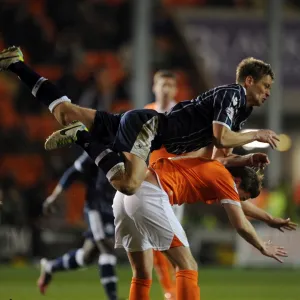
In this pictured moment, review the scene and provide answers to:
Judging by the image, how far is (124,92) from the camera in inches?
862

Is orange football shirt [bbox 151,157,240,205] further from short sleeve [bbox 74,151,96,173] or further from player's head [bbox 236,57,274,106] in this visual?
short sleeve [bbox 74,151,96,173]

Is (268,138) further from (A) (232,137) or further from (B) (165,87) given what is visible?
(B) (165,87)

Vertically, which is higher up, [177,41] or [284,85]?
[177,41]

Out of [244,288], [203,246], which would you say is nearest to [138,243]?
[244,288]

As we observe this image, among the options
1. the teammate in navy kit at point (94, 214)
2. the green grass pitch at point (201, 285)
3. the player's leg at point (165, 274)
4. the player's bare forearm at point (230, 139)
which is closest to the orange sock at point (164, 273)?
the player's leg at point (165, 274)

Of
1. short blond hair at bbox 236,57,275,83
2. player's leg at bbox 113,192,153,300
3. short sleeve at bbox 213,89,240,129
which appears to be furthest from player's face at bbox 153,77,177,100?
player's leg at bbox 113,192,153,300

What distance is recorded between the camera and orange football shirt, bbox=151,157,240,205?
6.44 metres

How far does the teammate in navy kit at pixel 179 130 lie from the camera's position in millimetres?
6426

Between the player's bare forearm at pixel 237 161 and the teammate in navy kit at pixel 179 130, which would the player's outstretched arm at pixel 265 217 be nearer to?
the player's bare forearm at pixel 237 161

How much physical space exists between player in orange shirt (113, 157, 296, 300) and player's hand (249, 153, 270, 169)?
0.42ft

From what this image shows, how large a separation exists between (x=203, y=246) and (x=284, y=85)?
480cm

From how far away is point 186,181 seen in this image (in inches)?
258

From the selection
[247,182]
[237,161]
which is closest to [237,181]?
[247,182]

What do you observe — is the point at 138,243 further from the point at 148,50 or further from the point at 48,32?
the point at 48,32
